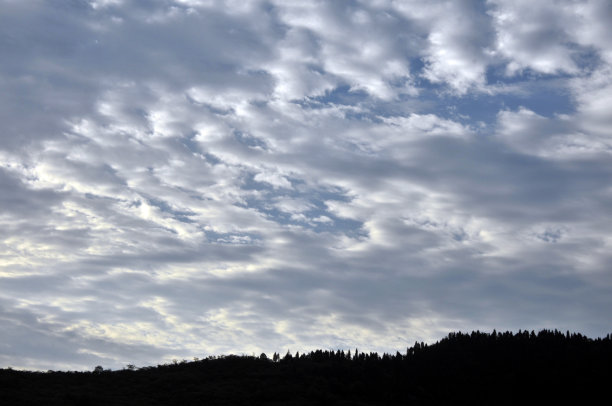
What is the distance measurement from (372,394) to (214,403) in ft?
56.9

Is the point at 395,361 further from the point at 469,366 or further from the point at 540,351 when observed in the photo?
the point at 540,351

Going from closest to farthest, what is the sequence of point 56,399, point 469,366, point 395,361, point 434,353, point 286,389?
point 56,399 < point 286,389 < point 469,366 < point 395,361 < point 434,353

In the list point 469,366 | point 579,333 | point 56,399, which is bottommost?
point 56,399

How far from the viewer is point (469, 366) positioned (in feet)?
243

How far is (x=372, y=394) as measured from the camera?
6112 cm

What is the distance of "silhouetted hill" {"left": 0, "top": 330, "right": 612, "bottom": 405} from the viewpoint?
5584 cm

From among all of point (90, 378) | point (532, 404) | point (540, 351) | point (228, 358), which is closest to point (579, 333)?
point (540, 351)

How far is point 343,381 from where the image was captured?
6475cm

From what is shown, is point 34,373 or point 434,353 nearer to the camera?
point 34,373

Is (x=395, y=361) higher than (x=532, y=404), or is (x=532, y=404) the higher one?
(x=395, y=361)

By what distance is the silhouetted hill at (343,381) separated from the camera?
55844mm

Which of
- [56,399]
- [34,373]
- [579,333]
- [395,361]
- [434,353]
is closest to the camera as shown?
[56,399]

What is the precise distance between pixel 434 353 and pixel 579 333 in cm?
2699

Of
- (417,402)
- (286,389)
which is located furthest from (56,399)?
(417,402)
